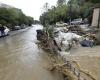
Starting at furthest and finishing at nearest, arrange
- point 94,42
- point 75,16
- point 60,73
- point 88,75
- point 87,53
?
point 75,16 < point 94,42 < point 87,53 < point 60,73 < point 88,75

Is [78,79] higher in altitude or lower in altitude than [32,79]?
higher

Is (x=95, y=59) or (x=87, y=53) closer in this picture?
(x=95, y=59)

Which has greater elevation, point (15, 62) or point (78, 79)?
point (78, 79)

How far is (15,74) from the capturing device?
444 inches

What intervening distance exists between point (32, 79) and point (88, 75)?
301 centimetres

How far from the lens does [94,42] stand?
55.6ft

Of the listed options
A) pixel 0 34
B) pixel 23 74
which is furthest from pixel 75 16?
pixel 23 74

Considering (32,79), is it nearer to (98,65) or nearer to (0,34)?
(98,65)

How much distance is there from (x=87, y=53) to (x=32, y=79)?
5.17 m

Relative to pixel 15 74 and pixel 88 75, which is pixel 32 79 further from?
pixel 88 75

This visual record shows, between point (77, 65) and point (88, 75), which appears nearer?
point (88, 75)

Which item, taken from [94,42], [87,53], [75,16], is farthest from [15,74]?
[75,16]

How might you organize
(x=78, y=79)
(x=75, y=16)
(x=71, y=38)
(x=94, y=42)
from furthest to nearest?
1. (x=75, y=16)
2. (x=71, y=38)
3. (x=94, y=42)
4. (x=78, y=79)

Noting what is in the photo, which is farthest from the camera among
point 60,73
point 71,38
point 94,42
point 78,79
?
point 71,38
